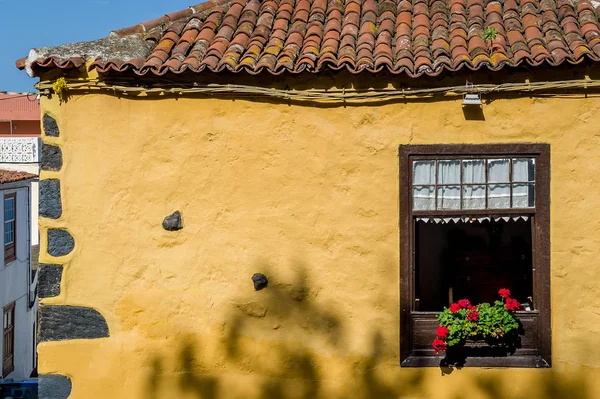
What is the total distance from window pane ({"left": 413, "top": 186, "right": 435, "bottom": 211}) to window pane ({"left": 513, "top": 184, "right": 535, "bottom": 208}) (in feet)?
1.98

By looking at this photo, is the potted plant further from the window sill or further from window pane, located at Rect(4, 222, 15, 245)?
window pane, located at Rect(4, 222, 15, 245)

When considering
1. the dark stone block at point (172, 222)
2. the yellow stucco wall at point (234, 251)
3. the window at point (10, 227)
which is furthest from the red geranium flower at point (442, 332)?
the window at point (10, 227)

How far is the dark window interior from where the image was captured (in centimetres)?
850

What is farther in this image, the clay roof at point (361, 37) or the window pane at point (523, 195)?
the window pane at point (523, 195)

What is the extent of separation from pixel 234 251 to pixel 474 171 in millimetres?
1873

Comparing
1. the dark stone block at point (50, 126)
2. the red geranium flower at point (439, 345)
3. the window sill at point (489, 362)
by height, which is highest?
the dark stone block at point (50, 126)

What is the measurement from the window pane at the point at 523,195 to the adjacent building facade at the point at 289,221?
15 mm

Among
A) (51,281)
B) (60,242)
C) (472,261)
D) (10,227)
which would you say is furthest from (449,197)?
(10,227)

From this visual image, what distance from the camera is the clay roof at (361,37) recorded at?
16.6ft

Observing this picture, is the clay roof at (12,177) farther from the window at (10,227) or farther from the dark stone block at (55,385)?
the dark stone block at (55,385)

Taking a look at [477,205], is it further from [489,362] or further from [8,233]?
[8,233]

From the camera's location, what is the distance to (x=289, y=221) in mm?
5242

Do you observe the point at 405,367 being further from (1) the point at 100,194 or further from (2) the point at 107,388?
(1) the point at 100,194

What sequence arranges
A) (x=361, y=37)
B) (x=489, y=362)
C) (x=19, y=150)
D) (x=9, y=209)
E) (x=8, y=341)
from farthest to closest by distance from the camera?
(x=19, y=150) → (x=8, y=341) → (x=9, y=209) → (x=361, y=37) → (x=489, y=362)
